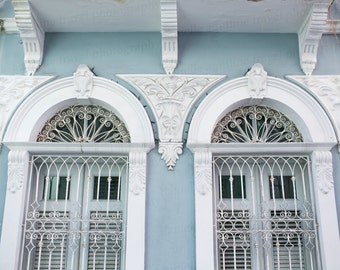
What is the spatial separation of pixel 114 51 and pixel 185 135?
134 centimetres

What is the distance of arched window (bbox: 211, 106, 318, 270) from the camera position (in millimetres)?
4809

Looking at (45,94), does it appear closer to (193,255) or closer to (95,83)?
(95,83)

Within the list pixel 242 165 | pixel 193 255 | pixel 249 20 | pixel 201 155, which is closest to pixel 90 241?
pixel 193 255

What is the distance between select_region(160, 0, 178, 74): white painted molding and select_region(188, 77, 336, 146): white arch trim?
0.61 meters

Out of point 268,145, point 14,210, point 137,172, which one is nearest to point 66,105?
point 137,172

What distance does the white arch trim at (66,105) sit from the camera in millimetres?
4961

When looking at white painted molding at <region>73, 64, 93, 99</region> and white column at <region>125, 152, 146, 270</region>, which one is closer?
white column at <region>125, 152, 146, 270</region>

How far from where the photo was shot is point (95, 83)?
5137mm

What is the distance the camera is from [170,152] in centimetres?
491

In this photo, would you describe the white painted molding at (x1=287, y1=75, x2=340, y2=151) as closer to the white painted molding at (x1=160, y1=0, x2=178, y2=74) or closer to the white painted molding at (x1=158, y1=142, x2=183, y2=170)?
the white painted molding at (x1=160, y1=0, x2=178, y2=74)

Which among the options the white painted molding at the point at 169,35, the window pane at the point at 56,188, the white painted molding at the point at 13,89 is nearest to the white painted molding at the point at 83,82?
the white painted molding at the point at 13,89

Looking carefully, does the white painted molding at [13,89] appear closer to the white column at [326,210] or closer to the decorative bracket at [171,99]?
the decorative bracket at [171,99]

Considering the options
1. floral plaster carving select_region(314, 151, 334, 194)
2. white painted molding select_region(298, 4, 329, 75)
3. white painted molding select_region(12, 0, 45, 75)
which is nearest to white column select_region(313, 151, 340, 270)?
floral plaster carving select_region(314, 151, 334, 194)

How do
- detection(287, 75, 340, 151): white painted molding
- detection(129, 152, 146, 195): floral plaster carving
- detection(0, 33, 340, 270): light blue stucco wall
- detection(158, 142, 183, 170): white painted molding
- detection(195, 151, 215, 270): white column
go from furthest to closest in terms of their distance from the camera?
detection(0, 33, 340, 270): light blue stucco wall, detection(287, 75, 340, 151): white painted molding, detection(158, 142, 183, 170): white painted molding, detection(129, 152, 146, 195): floral plaster carving, detection(195, 151, 215, 270): white column
